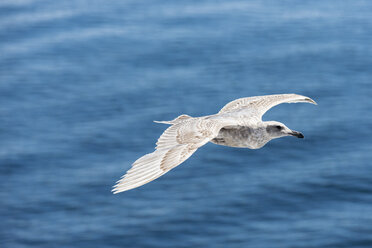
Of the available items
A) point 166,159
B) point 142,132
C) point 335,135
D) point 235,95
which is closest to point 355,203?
point 335,135

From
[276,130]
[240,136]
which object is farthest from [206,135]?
[276,130]

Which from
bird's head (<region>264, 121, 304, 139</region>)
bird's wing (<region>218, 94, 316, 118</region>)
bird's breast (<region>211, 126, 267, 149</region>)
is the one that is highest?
bird's wing (<region>218, 94, 316, 118</region>)

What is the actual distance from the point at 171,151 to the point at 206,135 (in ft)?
2.63

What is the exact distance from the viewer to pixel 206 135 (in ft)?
42.8

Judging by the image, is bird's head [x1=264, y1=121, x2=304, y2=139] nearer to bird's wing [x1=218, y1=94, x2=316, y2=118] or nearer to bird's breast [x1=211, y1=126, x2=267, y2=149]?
bird's breast [x1=211, y1=126, x2=267, y2=149]

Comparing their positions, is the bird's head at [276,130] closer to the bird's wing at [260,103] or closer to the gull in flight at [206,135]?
the gull in flight at [206,135]

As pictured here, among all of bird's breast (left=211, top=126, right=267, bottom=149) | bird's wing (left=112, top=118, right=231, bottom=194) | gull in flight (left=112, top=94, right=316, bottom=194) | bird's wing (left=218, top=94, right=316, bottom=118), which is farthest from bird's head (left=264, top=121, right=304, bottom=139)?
bird's wing (left=112, top=118, right=231, bottom=194)

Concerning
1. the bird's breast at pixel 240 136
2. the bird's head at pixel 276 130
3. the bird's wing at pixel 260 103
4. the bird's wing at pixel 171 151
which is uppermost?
the bird's wing at pixel 260 103

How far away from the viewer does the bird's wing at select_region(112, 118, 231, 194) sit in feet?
37.6

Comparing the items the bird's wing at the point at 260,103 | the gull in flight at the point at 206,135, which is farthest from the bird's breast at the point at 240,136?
the bird's wing at the point at 260,103

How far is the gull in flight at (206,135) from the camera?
1191 centimetres

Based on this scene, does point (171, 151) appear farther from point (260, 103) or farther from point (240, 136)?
point (260, 103)

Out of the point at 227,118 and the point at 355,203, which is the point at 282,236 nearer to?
the point at 355,203

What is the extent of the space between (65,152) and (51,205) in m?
2.58
